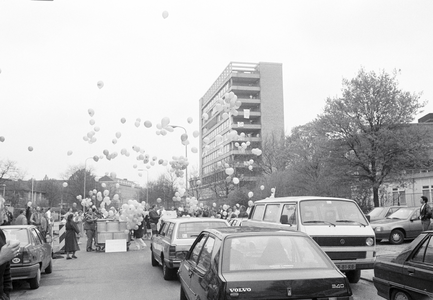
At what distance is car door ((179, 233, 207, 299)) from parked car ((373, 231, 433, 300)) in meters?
2.75

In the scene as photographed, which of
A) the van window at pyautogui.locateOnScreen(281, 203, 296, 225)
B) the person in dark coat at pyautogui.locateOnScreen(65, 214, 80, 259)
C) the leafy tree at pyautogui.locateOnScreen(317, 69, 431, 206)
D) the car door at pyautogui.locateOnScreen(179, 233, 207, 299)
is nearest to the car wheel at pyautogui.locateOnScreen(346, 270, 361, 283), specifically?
the van window at pyautogui.locateOnScreen(281, 203, 296, 225)

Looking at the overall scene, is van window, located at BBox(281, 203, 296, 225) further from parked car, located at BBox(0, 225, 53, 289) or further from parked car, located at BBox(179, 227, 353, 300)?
parked car, located at BBox(0, 225, 53, 289)

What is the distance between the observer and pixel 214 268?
4.88m

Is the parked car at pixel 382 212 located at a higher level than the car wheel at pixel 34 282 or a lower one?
Result: higher

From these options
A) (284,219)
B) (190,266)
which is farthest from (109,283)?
(190,266)

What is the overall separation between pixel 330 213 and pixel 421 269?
12.5ft

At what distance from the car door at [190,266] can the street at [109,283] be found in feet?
6.96

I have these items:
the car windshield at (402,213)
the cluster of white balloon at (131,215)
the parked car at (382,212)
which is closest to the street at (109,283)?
the car windshield at (402,213)

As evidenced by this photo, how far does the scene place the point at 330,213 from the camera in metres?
9.52

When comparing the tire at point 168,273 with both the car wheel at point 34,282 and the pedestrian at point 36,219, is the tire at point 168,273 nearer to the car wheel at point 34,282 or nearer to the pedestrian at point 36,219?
the car wheel at point 34,282

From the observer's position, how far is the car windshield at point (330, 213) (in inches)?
369

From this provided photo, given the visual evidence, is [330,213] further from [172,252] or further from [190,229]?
[172,252]

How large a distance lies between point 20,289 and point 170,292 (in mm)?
3646

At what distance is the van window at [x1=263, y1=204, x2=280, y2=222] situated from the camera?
10.6 m
